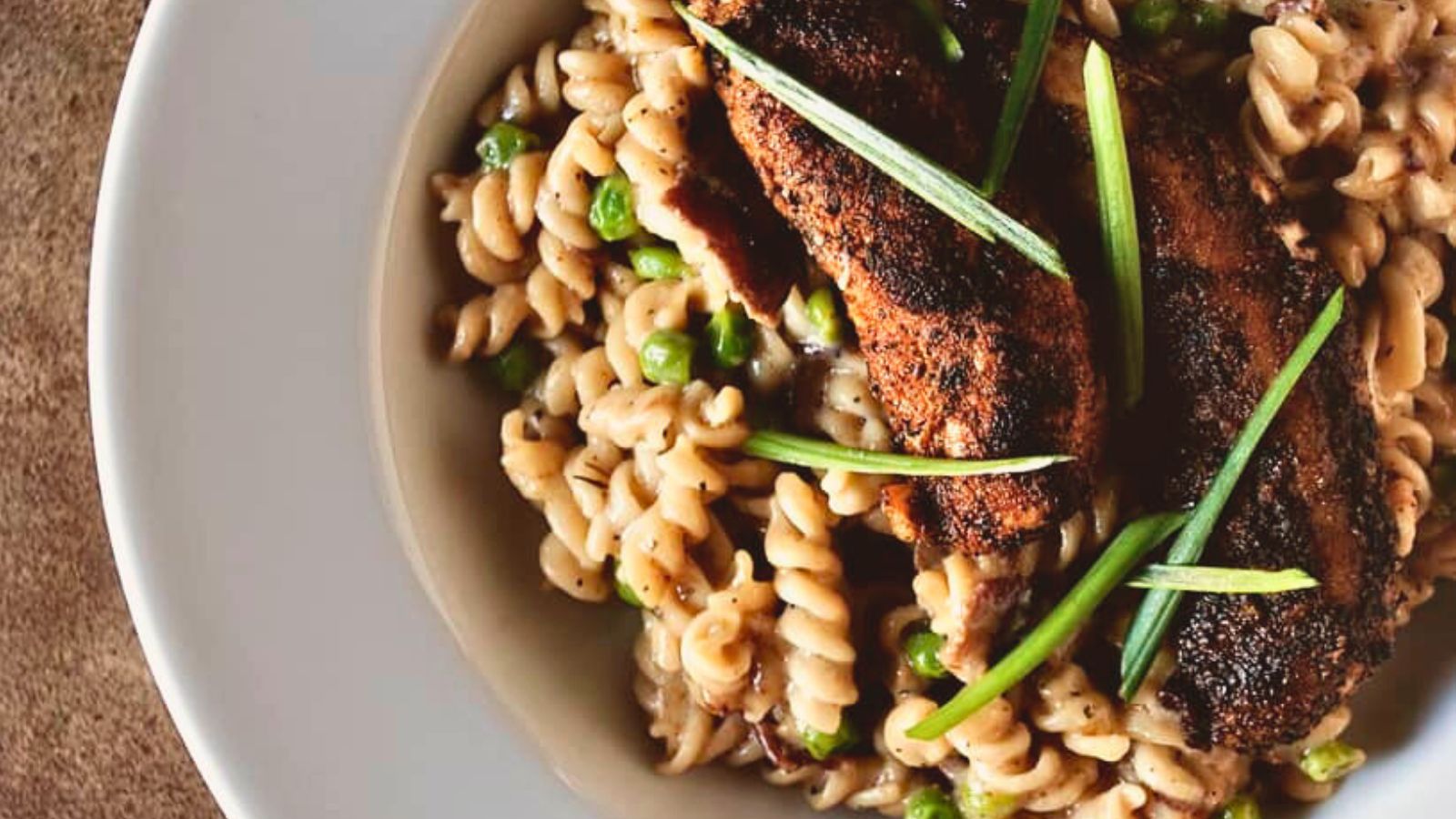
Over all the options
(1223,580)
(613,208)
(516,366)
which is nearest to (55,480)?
(516,366)

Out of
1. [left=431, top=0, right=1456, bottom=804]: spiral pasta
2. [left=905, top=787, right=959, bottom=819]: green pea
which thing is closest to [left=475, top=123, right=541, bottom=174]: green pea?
[left=431, top=0, right=1456, bottom=804]: spiral pasta

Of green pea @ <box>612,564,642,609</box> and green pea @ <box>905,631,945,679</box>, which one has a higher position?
green pea @ <box>905,631,945,679</box>

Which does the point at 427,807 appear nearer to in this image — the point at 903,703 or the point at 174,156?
the point at 903,703

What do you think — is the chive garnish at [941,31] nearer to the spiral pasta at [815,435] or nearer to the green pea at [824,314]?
the spiral pasta at [815,435]

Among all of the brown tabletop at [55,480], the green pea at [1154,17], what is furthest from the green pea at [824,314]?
the brown tabletop at [55,480]

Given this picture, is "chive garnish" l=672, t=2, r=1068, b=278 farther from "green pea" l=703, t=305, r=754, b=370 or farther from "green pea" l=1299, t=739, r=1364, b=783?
"green pea" l=1299, t=739, r=1364, b=783
